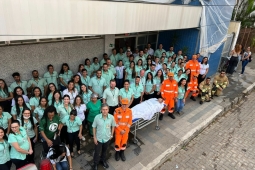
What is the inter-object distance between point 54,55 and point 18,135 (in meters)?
3.32

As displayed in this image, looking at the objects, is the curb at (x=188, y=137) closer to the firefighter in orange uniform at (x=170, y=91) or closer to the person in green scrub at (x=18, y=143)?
the firefighter in orange uniform at (x=170, y=91)

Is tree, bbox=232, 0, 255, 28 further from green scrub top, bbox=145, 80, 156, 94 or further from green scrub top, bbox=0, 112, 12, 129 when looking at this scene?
green scrub top, bbox=0, 112, 12, 129

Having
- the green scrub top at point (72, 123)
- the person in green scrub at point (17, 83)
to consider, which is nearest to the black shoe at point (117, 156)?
the green scrub top at point (72, 123)

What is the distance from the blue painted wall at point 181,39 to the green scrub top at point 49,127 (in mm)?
6925

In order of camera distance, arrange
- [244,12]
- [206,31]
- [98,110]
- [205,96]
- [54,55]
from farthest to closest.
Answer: [244,12], [206,31], [205,96], [54,55], [98,110]

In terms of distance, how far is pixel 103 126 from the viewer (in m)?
3.87

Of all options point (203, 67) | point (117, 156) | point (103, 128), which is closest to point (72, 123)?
point (103, 128)

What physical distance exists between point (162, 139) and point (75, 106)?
8.67 feet

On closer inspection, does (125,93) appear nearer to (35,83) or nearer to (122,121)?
(122,121)

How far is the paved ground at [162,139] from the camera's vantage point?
4.56 meters

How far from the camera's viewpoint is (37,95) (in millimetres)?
4422

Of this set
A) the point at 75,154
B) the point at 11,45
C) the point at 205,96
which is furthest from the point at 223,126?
the point at 11,45

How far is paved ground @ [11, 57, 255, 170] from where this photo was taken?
15.0 ft

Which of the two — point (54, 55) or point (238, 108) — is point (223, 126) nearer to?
point (238, 108)
